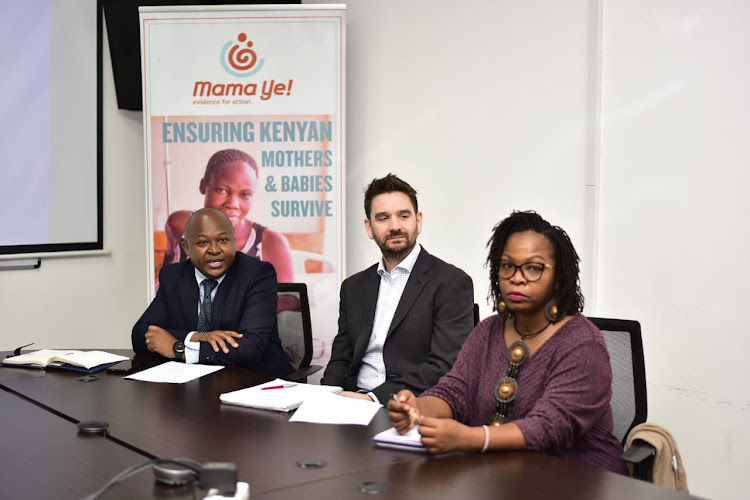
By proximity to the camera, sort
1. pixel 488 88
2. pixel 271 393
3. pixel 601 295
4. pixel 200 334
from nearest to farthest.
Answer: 1. pixel 271 393
2. pixel 200 334
3. pixel 601 295
4. pixel 488 88

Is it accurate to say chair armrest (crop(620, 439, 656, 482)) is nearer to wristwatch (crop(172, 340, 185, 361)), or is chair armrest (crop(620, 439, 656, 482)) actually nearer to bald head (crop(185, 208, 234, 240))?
wristwatch (crop(172, 340, 185, 361))

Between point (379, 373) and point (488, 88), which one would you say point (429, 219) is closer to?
point (488, 88)

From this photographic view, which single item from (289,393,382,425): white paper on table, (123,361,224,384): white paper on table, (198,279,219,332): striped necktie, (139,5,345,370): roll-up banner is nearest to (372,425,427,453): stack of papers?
(289,393,382,425): white paper on table

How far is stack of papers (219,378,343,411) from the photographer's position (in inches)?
84.0

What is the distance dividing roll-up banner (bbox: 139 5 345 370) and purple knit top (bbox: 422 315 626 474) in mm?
2340

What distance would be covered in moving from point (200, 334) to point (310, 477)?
58.4 inches

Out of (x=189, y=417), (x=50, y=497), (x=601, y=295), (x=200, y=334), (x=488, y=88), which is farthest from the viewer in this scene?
(x=488, y=88)

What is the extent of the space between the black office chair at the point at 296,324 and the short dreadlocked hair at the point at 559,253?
61.8 inches

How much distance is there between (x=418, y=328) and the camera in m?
2.83

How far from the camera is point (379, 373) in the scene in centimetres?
293

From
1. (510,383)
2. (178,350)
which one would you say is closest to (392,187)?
(178,350)

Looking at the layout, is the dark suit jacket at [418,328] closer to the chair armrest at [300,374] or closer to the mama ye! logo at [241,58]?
the chair armrest at [300,374]

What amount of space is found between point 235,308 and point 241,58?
5.90 feet

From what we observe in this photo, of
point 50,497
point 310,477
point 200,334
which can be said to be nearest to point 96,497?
point 50,497
